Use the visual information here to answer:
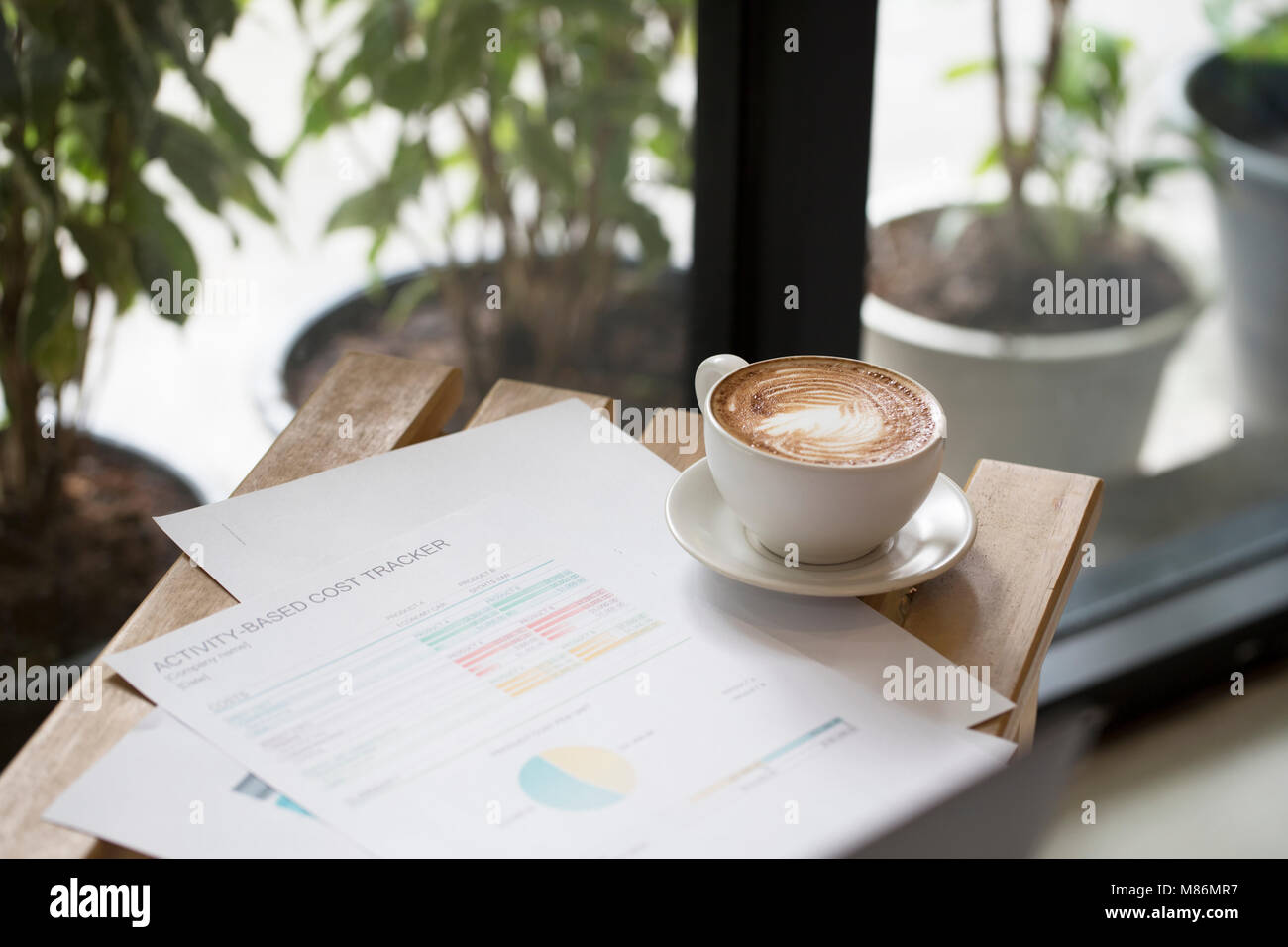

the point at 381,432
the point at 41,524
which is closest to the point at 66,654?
the point at 41,524

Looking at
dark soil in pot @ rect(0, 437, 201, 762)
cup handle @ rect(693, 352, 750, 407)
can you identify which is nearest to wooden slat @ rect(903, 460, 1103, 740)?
cup handle @ rect(693, 352, 750, 407)

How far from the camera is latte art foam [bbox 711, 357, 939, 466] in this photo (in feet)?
1.84

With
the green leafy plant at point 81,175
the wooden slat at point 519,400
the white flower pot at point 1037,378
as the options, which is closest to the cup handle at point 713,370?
the wooden slat at point 519,400

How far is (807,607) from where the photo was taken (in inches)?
22.9

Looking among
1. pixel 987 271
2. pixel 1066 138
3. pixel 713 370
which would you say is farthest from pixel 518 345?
pixel 713 370

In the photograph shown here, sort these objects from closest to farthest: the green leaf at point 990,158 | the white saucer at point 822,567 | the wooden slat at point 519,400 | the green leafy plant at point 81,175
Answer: the white saucer at point 822,567
the wooden slat at point 519,400
the green leafy plant at point 81,175
the green leaf at point 990,158

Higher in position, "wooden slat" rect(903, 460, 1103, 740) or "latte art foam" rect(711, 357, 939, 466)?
"latte art foam" rect(711, 357, 939, 466)

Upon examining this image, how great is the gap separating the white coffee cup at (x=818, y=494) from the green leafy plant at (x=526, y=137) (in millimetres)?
702

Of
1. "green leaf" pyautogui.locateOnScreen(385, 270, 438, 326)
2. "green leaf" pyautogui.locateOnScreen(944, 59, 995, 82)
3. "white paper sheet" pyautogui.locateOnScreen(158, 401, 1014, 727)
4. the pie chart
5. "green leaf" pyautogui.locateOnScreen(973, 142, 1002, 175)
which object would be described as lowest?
"green leaf" pyautogui.locateOnScreen(385, 270, 438, 326)

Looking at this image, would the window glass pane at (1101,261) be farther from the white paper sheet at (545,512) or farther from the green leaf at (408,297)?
the white paper sheet at (545,512)

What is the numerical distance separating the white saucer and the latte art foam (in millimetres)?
52

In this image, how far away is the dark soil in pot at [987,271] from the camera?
1440 millimetres

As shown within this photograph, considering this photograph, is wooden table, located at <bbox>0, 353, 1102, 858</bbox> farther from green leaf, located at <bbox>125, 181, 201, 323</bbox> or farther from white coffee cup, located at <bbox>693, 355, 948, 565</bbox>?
green leaf, located at <bbox>125, 181, 201, 323</bbox>
